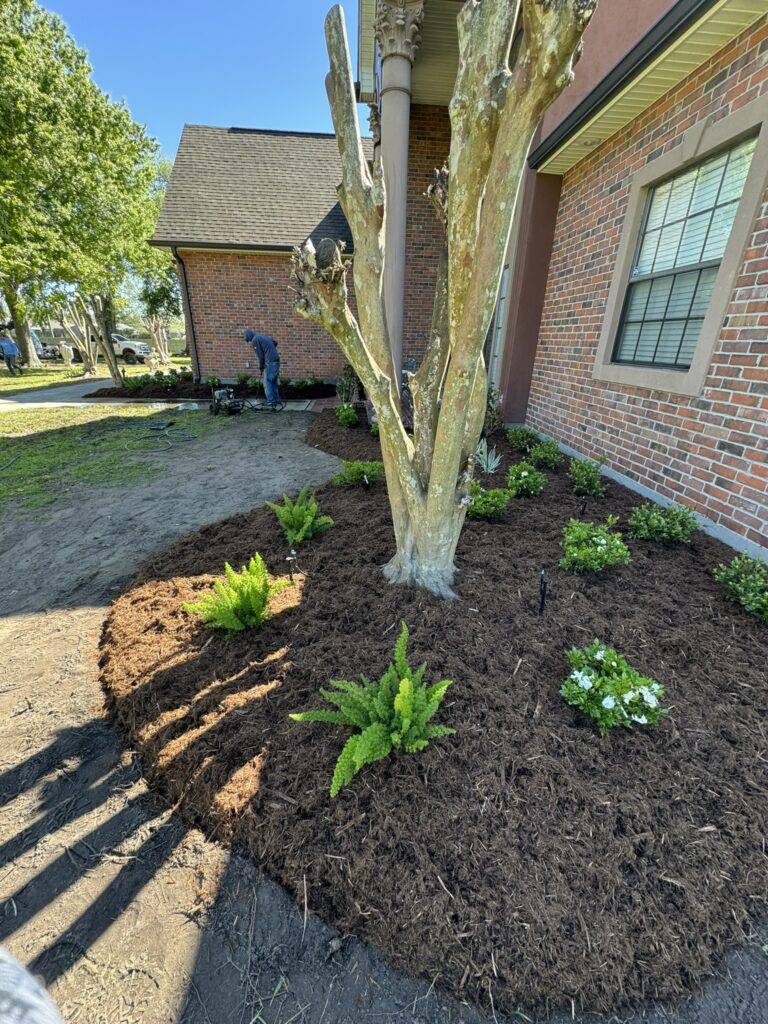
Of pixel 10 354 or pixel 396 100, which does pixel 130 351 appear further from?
pixel 396 100

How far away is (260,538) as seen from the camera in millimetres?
3568

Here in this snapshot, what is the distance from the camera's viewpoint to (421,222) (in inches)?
358

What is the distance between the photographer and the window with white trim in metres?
3.19

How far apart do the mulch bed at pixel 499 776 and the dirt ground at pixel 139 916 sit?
0.07m

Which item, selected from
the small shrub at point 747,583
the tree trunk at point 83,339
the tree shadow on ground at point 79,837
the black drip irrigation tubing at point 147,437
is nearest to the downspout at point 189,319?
the black drip irrigation tubing at point 147,437

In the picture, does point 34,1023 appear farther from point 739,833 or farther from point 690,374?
point 690,374

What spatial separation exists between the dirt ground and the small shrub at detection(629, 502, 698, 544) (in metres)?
2.24

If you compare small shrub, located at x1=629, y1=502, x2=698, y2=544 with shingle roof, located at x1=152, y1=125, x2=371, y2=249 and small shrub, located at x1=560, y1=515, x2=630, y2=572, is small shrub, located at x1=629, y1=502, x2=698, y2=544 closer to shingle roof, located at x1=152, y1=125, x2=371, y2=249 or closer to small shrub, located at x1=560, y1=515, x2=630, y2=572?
small shrub, located at x1=560, y1=515, x2=630, y2=572

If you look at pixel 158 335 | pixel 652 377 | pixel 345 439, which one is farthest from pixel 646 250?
pixel 158 335

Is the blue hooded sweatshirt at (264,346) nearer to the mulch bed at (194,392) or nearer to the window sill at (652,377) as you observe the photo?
the mulch bed at (194,392)

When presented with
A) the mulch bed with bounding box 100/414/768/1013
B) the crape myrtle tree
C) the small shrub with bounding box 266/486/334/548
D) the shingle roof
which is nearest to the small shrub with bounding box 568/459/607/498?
the mulch bed with bounding box 100/414/768/1013

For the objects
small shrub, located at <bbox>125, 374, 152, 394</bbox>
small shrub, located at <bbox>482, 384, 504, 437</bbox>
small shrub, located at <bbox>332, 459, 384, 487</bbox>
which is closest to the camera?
small shrub, located at <bbox>332, 459, 384, 487</bbox>

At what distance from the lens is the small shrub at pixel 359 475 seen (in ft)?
14.1

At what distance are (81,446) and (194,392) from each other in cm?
501
